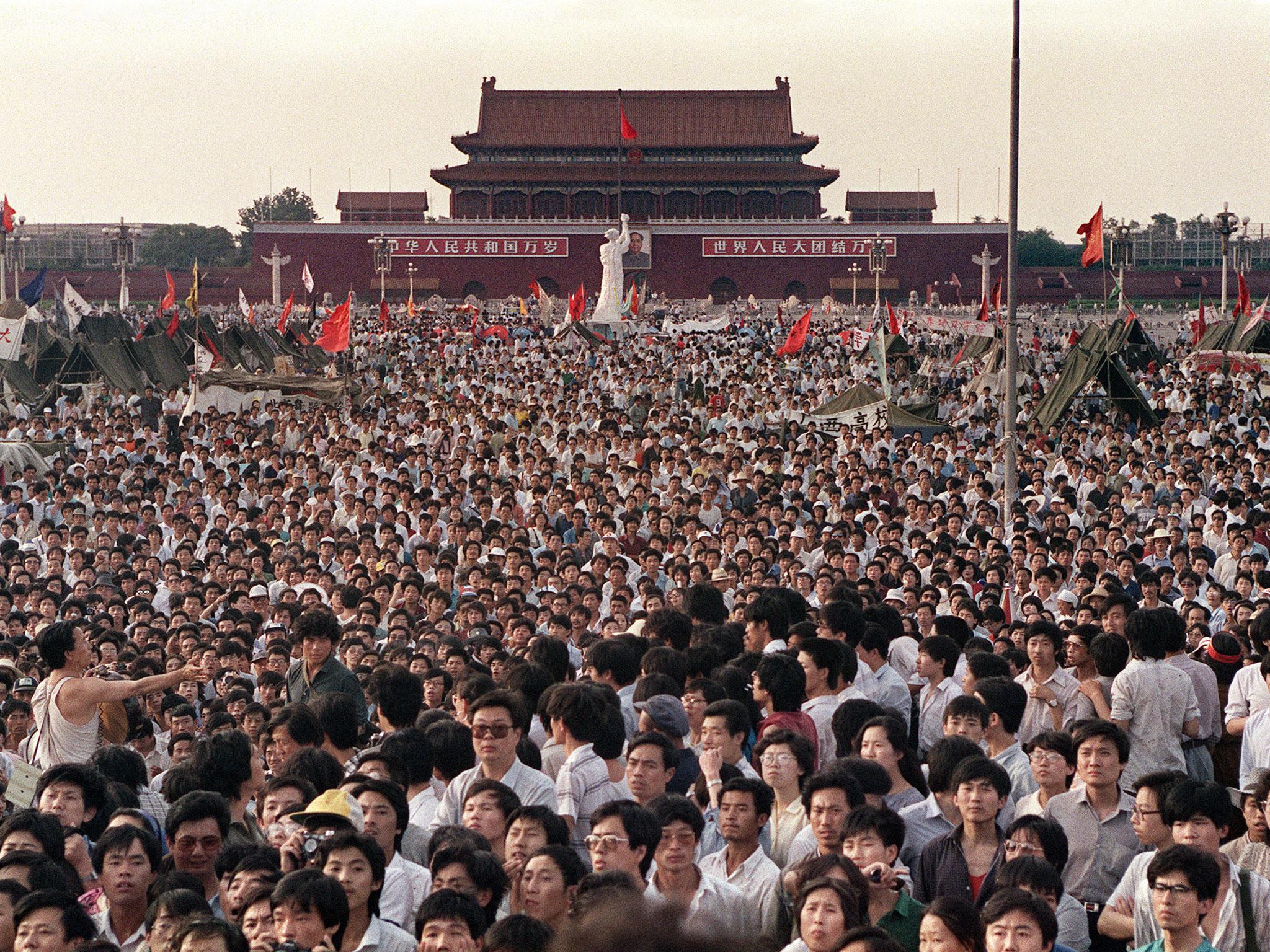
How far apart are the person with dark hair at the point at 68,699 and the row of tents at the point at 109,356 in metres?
13.8

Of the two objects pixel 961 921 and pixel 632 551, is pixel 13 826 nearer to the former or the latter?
pixel 961 921

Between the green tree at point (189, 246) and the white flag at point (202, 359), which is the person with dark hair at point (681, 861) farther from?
the green tree at point (189, 246)

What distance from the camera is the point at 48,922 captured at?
12.8 ft

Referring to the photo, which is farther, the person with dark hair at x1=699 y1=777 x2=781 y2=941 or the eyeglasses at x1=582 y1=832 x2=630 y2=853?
the person with dark hair at x1=699 y1=777 x2=781 y2=941

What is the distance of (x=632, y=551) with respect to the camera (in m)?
11.4

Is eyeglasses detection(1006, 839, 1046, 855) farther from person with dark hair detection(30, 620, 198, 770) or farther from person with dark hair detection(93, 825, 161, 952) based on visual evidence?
person with dark hair detection(30, 620, 198, 770)

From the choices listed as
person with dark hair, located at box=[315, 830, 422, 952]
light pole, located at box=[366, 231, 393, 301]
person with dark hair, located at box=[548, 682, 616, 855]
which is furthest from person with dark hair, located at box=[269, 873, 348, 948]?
light pole, located at box=[366, 231, 393, 301]

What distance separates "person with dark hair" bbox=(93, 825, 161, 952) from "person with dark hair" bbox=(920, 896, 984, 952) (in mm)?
2015

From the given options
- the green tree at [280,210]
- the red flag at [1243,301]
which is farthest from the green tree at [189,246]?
the red flag at [1243,301]

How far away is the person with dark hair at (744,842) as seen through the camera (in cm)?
439

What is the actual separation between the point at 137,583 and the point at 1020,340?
23.4 m

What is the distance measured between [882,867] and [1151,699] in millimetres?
2062

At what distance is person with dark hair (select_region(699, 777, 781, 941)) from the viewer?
4.39m

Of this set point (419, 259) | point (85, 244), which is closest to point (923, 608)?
point (419, 259)
